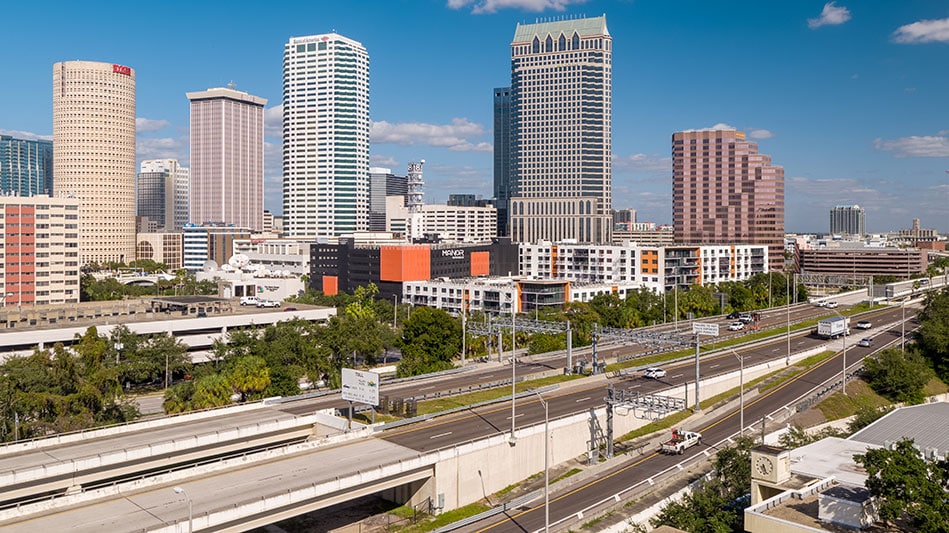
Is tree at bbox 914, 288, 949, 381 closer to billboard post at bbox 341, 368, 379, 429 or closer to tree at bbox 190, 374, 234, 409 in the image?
billboard post at bbox 341, 368, 379, 429

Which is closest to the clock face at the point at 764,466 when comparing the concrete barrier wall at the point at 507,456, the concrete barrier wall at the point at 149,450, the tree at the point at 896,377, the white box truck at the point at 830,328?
the concrete barrier wall at the point at 507,456

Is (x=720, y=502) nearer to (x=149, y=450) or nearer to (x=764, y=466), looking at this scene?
(x=764, y=466)

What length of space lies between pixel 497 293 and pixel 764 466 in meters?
111

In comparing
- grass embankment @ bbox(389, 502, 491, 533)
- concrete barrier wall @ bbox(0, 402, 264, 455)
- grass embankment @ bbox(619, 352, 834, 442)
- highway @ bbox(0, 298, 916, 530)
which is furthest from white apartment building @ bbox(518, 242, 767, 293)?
grass embankment @ bbox(389, 502, 491, 533)

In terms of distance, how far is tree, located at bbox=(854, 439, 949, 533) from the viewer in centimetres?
3809

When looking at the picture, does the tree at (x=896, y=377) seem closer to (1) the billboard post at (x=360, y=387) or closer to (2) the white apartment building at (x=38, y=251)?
(1) the billboard post at (x=360, y=387)

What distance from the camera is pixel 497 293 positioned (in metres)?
157

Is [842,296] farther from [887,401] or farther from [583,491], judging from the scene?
[583,491]

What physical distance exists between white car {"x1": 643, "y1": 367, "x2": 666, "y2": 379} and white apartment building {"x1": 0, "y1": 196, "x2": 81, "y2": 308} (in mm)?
145447

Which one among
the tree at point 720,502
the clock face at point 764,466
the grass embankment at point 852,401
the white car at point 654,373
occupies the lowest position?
the grass embankment at point 852,401

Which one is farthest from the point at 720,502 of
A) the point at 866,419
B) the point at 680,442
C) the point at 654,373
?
the point at 654,373

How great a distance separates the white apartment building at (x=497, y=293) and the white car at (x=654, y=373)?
2290 inches

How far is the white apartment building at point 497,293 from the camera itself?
15600 centimetres

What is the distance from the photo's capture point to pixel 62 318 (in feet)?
403
